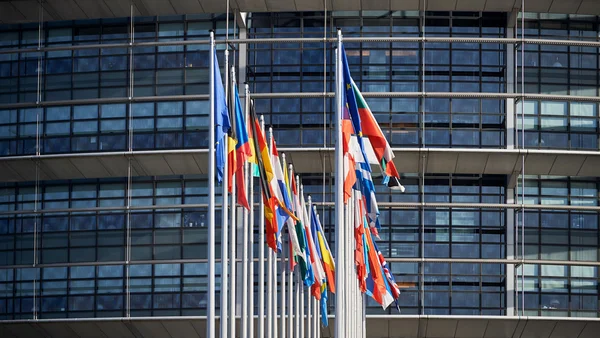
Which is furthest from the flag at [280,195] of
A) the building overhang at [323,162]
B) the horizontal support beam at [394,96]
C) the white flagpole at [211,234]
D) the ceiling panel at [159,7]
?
the ceiling panel at [159,7]

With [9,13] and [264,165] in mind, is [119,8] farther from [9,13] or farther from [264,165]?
[264,165]

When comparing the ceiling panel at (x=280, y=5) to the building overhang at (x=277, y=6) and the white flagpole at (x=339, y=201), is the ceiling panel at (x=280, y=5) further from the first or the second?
the white flagpole at (x=339, y=201)

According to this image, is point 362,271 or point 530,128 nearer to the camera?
point 362,271

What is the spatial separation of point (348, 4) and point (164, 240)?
11477 millimetres

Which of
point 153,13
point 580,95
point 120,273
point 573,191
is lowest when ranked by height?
point 120,273

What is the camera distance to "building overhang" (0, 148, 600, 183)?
46969 millimetres

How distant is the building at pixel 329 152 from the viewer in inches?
1874

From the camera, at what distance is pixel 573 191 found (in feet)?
160

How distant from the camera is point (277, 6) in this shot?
1882 inches

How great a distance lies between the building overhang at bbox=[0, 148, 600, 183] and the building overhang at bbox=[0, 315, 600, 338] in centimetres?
551

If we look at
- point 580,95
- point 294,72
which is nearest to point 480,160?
point 580,95

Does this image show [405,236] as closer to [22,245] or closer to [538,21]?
[538,21]

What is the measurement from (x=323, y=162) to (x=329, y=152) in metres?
0.52

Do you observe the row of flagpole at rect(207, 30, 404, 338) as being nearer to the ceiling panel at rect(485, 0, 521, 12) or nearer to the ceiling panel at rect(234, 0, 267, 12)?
the ceiling panel at rect(234, 0, 267, 12)
